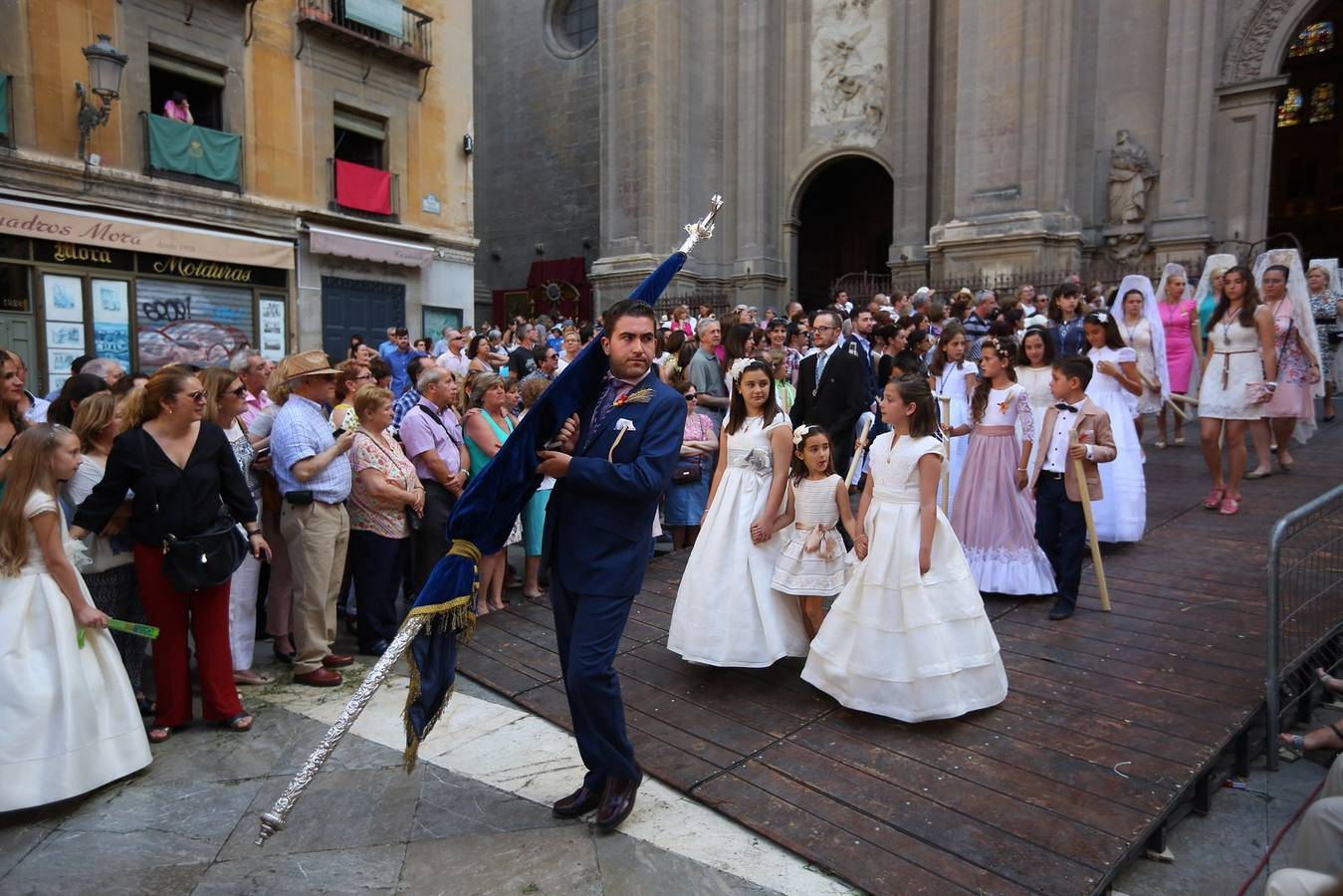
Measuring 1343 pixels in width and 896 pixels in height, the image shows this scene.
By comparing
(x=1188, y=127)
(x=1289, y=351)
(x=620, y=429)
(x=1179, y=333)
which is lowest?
(x=620, y=429)

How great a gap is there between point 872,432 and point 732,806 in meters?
4.65

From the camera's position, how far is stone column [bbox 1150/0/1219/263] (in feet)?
59.3

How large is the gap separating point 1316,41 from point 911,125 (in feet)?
56.3

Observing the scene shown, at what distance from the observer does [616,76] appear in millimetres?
23438

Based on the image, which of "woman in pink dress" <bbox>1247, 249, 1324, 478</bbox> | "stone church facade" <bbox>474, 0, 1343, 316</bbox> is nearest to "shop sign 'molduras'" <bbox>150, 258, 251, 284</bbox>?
"stone church facade" <bbox>474, 0, 1343, 316</bbox>

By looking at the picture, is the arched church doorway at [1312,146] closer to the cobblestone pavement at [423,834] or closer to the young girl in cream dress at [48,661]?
the cobblestone pavement at [423,834]

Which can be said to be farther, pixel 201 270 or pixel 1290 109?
pixel 1290 109

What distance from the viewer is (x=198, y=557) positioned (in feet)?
14.4

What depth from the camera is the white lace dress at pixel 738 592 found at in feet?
16.2

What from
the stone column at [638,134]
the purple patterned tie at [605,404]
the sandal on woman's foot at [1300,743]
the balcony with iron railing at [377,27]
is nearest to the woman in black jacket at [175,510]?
the purple patterned tie at [605,404]

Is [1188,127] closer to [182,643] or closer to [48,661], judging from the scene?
[182,643]

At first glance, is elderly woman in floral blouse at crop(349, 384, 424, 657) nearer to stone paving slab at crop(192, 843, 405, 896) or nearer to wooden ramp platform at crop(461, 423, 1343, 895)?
wooden ramp platform at crop(461, 423, 1343, 895)

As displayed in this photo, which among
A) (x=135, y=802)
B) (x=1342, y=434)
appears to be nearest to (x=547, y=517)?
(x=135, y=802)

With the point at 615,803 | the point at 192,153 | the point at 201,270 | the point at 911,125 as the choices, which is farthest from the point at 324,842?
the point at 911,125
